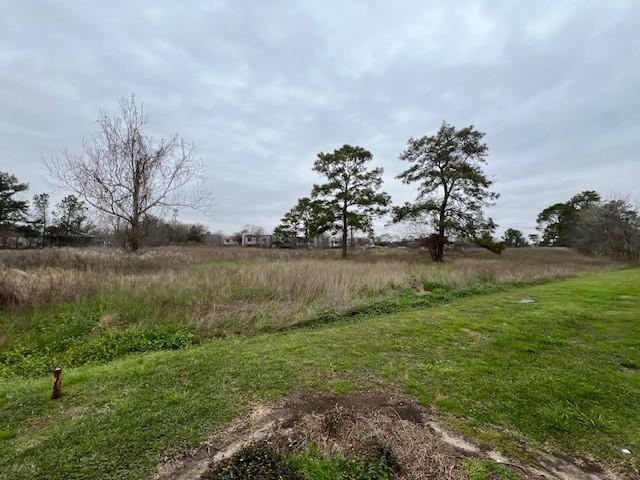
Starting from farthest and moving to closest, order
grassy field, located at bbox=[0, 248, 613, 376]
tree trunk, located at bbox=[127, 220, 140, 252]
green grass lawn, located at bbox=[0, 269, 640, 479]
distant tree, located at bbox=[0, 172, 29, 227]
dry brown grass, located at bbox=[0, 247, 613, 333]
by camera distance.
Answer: distant tree, located at bbox=[0, 172, 29, 227] → tree trunk, located at bbox=[127, 220, 140, 252] → dry brown grass, located at bbox=[0, 247, 613, 333] → grassy field, located at bbox=[0, 248, 613, 376] → green grass lawn, located at bbox=[0, 269, 640, 479]

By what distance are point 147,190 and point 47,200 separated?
32963 mm

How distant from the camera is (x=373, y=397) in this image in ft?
9.13

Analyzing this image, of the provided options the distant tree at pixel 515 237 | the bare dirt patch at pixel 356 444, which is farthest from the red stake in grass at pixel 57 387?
the distant tree at pixel 515 237

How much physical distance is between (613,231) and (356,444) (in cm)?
3995

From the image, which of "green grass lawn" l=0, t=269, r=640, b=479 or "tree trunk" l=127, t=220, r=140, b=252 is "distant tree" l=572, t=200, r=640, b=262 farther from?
"tree trunk" l=127, t=220, r=140, b=252

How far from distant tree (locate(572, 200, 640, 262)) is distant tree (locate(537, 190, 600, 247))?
7486 millimetres

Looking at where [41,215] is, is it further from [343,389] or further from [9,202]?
[343,389]

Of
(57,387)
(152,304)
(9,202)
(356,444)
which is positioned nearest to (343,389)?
(356,444)

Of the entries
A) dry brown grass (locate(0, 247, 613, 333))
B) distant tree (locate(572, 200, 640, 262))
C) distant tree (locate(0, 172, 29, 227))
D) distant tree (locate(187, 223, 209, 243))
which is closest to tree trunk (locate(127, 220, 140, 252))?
dry brown grass (locate(0, 247, 613, 333))

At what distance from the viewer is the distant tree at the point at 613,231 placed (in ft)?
96.7

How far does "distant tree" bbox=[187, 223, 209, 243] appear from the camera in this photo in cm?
4628

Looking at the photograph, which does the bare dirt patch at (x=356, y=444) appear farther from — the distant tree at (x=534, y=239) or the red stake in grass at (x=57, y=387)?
the distant tree at (x=534, y=239)

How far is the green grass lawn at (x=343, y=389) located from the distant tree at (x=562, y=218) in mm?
45558

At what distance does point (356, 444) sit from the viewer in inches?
79.0
